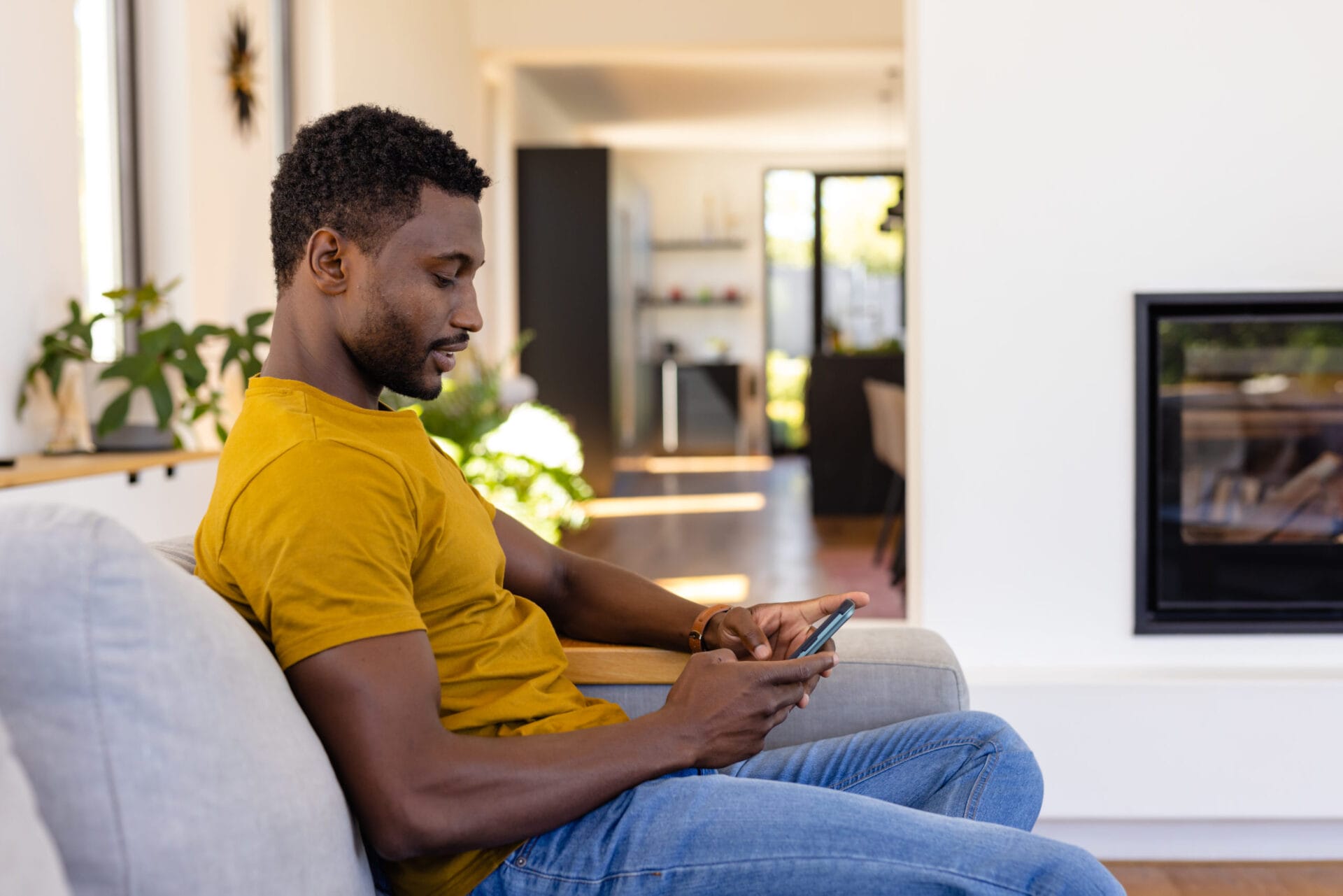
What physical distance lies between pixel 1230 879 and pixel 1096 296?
3.54 ft

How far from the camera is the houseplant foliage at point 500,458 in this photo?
4422 mm

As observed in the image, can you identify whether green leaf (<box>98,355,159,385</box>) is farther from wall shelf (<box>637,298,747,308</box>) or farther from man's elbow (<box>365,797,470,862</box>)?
wall shelf (<box>637,298,747,308</box>)

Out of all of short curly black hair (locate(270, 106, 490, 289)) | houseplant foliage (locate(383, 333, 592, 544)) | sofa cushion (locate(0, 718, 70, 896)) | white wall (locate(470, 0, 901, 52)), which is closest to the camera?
sofa cushion (locate(0, 718, 70, 896))

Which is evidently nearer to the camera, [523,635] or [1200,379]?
[523,635]

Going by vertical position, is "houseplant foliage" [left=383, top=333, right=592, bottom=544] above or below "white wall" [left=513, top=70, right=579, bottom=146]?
below

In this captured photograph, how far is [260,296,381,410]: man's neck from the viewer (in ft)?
3.86

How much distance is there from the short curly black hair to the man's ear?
0.04 feet

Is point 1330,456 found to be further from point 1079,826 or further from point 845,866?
point 845,866

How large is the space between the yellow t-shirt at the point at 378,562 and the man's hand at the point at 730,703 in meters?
0.12

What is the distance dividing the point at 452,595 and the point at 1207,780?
1713 millimetres

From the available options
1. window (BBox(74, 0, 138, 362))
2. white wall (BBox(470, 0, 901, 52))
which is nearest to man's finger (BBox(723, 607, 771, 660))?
window (BBox(74, 0, 138, 362))

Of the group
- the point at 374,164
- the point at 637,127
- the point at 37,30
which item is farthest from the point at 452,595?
the point at 637,127

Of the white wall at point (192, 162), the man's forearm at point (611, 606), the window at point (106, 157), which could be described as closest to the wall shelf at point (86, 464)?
the window at point (106, 157)

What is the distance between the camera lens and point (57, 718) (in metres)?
0.82
